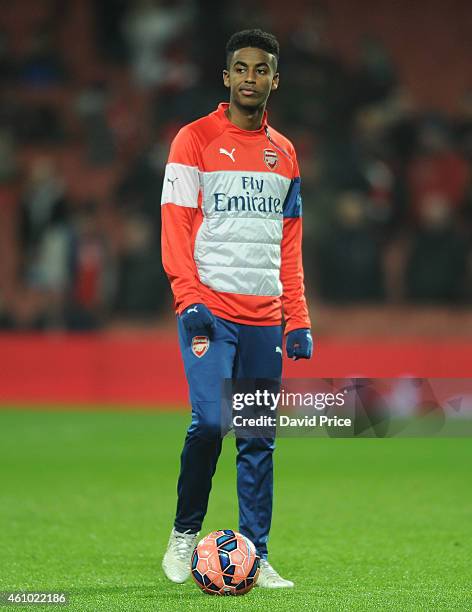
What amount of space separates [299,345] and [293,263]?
0.40 m

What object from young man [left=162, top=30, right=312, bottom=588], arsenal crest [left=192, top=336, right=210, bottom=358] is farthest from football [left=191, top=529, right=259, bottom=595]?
arsenal crest [left=192, top=336, right=210, bottom=358]

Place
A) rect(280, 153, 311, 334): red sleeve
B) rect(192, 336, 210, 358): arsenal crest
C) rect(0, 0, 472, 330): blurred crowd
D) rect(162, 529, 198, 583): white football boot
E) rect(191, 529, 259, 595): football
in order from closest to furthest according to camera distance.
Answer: rect(191, 529, 259, 595): football < rect(192, 336, 210, 358): arsenal crest < rect(162, 529, 198, 583): white football boot < rect(280, 153, 311, 334): red sleeve < rect(0, 0, 472, 330): blurred crowd

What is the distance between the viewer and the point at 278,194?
19.2ft

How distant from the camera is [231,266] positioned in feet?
18.9

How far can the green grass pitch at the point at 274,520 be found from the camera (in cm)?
550

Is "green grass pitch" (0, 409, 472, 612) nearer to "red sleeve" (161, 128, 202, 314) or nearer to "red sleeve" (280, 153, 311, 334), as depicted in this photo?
"red sleeve" (280, 153, 311, 334)

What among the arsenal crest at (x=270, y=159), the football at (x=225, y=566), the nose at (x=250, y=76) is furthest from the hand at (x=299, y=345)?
the nose at (x=250, y=76)

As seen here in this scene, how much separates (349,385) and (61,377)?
10774mm

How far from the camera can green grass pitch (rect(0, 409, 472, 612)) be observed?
550 cm

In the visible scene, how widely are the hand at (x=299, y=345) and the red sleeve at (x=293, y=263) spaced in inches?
2.0

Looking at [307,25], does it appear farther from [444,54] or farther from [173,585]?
[173,585]

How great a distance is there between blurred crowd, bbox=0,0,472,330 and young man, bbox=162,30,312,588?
9.91 meters

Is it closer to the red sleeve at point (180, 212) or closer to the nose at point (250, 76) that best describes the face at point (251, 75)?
the nose at point (250, 76)

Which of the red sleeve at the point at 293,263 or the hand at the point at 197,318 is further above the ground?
the red sleeve at the point at 293,263
